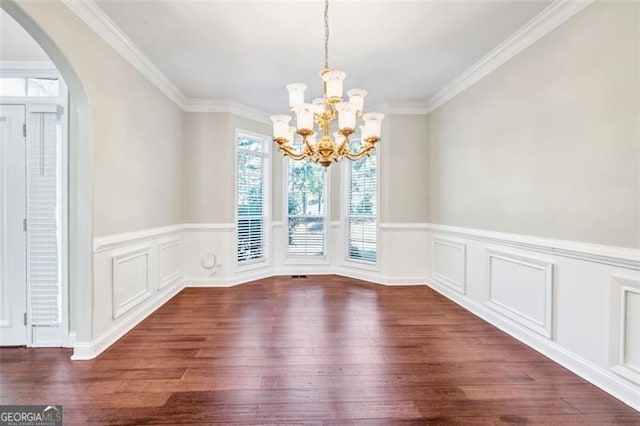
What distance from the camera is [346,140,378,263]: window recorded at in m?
5.19

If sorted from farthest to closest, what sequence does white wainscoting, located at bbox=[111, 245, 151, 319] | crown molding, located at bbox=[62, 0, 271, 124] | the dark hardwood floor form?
white wainscoting, located at bbox=[111, 245, 151, 319]
crown molding, located at bbox=[62, 0, 271, 124]
the dark hardwood floor

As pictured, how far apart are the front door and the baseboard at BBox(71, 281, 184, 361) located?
672mm

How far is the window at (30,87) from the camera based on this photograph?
2.71 metres

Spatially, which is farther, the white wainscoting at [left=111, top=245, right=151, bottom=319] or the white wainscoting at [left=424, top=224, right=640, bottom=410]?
the white wainscoting at [left=111, top=245, right=151, bottom=319]

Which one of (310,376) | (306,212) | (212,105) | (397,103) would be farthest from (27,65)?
(397,103)

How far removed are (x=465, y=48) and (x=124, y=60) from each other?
3.36m

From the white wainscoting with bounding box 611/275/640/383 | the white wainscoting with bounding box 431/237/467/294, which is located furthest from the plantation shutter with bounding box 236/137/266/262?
the white wainscoting with bounding box 611/275/640/383

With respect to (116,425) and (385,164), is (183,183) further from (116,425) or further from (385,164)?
(116,425)

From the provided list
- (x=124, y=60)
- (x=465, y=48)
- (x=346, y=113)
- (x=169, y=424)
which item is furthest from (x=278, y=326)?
(x=465, y=48)

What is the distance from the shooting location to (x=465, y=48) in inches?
123

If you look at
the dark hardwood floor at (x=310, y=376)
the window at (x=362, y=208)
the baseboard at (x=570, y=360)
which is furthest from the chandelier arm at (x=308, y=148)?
the window at (x=362, y=208)

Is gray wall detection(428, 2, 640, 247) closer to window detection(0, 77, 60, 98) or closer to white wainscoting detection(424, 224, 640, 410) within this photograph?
white wainscoting detection(424, 224, 640, 410)

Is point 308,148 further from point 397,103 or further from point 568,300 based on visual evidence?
point 397,103

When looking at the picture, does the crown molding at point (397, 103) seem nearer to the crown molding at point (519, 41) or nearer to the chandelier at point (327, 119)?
the crown molding at point (519, 41)
